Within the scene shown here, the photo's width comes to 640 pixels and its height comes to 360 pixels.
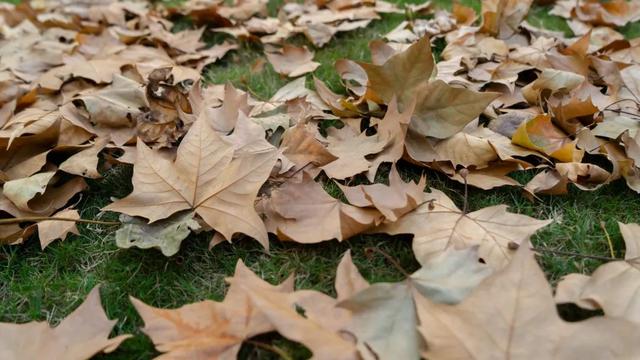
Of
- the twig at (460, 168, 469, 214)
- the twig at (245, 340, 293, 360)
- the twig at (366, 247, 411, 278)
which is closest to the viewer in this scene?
the twig at (245, 340, 293, 360)

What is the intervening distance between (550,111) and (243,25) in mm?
1299


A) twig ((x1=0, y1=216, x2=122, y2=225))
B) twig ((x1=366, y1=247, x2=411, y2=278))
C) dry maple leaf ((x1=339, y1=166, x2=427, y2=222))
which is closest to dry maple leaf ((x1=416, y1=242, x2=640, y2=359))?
twig ((x1=366, y1=247, x2=411, y2=278))

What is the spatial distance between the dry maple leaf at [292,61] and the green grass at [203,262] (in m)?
0.70

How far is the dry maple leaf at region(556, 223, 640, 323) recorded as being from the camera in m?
0.89

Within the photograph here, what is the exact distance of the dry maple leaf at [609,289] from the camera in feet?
2.92

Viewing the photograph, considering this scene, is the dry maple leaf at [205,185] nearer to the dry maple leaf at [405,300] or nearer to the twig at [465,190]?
the dry maple leaf at [405,300]

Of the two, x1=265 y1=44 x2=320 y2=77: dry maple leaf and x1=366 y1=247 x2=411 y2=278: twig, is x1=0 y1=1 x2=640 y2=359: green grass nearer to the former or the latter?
x1=366 y1=247 x2=411 y2=278: twig

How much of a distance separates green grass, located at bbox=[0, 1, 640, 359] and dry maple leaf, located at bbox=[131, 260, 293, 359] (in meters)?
0.05

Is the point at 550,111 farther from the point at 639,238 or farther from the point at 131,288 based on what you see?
the point at 131,288

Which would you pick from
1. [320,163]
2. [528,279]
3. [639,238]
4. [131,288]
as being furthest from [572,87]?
[131,288]

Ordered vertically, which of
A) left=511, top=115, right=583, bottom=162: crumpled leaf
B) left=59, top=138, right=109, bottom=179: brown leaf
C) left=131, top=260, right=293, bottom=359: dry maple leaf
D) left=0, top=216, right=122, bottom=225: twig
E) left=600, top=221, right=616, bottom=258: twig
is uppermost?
left=511, top=115, right=583, bottom=162: crumpled leaf

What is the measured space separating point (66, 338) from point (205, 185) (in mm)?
383

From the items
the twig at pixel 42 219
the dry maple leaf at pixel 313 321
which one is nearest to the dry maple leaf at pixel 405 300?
the dry maple leaf at pixel 313 321

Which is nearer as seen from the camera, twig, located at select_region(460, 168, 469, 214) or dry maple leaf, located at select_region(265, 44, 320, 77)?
twig, located at select_region(460, 168, 469, 214)
